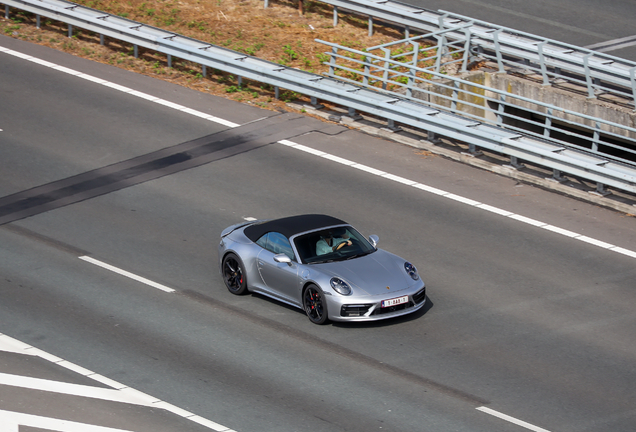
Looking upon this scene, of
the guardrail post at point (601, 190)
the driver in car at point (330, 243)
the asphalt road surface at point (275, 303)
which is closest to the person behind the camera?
the asphalt road surface at point (275, 303)

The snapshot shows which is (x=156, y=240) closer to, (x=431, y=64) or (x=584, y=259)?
(x=584, y=259)

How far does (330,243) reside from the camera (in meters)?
13.3

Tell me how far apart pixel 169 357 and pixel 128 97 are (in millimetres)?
10935

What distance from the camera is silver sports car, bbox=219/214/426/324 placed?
1235 cm

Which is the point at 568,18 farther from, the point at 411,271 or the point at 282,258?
the point at 282,258

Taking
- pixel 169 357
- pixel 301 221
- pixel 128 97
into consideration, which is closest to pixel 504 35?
pixel 128 97

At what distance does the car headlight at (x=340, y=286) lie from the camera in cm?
1232

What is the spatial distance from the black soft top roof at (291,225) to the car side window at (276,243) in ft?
0.20

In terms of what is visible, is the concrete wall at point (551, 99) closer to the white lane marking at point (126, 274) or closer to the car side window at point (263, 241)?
the car side window at point (263, 241)

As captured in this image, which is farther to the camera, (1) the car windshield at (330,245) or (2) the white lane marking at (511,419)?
(1) the car windshield at (330,245)

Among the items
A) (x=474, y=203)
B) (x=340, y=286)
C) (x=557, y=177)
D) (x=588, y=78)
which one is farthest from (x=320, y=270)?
(x=588, y=78)

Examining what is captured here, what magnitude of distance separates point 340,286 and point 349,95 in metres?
8.63

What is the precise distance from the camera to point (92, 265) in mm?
14359

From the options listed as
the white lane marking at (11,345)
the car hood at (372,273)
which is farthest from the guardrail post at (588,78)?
the white lane marking at (11,345)
